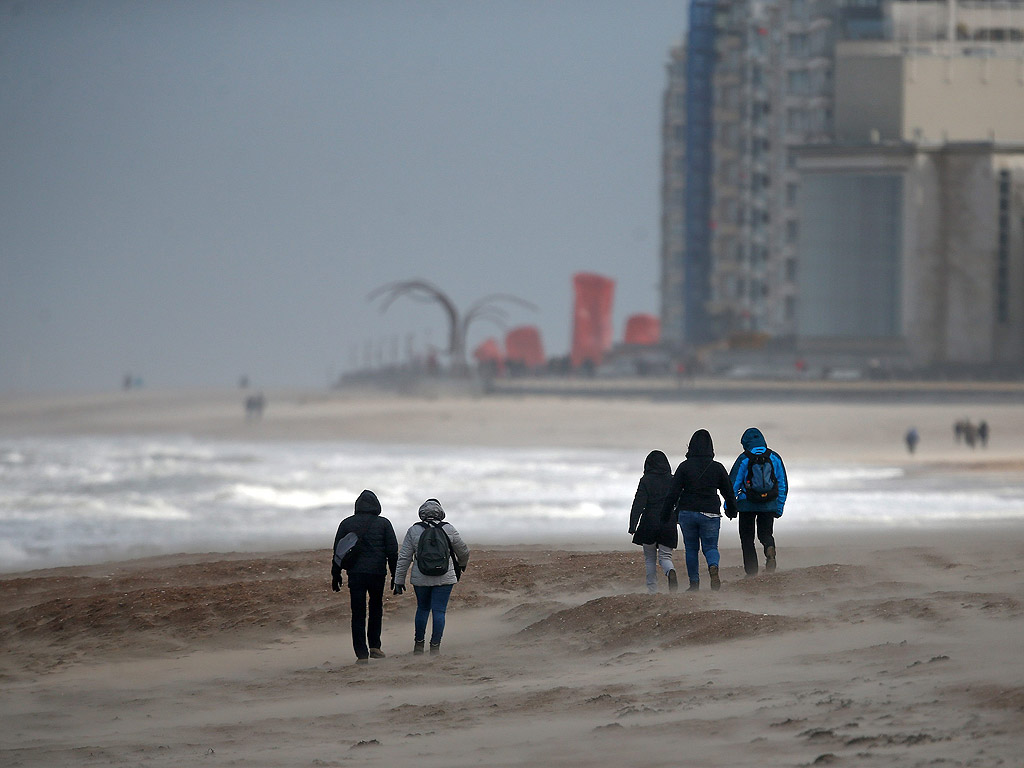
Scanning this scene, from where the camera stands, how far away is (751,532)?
14148 millimetres

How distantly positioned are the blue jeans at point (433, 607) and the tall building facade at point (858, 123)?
7485 centimetres

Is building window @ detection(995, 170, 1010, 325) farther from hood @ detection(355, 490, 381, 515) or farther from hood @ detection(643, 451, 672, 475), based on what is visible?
hood @ detection(355, 490, 381, 515)

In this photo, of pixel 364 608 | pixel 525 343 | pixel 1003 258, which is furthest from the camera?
pixel 525 343

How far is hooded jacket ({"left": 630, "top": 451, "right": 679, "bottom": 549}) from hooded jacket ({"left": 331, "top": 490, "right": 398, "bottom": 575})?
2.54 m

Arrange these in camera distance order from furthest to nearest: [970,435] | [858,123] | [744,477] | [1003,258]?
1. [858,123]
2. [1003,258]
3. [970,435]
4. [744,477]

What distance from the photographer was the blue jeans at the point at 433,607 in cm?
1212

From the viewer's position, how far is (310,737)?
931 centimetres

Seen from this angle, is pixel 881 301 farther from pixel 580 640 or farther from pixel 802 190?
pixel 580 640

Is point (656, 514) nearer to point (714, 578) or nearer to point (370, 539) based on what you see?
point (714, 578)

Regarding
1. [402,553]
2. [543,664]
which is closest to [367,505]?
[402,553]

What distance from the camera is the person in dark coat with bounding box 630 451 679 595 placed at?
13469mm

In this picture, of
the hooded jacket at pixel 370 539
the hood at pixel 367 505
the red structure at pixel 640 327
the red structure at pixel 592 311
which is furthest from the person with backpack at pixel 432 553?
the red structure at pixel 640 327

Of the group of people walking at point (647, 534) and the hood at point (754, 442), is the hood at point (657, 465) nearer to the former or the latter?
the group of people walking at point (647, 534)

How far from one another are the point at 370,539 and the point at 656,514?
2933 millimetres
